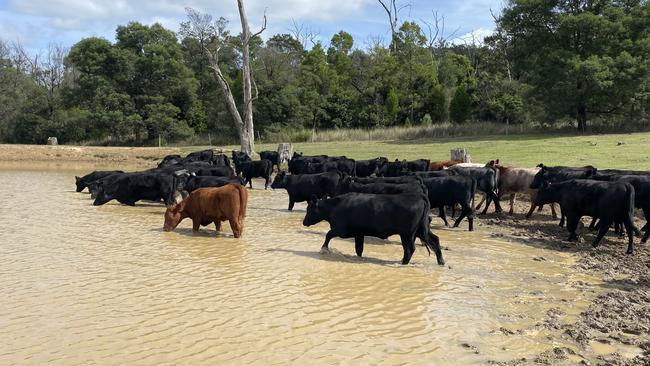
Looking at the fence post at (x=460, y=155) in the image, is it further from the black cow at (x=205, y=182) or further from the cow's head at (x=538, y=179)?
the black cow at (x=205, y=182)

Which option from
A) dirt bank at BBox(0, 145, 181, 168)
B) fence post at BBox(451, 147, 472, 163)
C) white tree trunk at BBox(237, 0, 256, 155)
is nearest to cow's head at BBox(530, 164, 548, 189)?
fence post at BBox(451, 147, 472, 163)

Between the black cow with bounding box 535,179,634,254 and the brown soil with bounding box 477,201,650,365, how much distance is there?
15.0 inches

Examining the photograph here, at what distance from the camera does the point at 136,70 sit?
48156mm

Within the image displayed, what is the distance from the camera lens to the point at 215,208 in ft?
38.6

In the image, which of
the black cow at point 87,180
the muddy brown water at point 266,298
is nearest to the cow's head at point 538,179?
the muddy brown water at point 266,298

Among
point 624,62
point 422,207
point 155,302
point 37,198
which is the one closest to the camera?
point 155,302

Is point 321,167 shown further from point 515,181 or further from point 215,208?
point 215,208

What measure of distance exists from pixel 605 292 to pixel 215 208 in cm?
713

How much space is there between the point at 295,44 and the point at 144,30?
2073 centimetres

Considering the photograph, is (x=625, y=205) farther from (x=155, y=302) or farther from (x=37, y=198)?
(x=37, y=198)

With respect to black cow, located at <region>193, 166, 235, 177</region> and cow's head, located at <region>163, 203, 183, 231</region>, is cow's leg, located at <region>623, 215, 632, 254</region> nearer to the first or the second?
cow's head, located at <region>163, 203, 183, 231</region>

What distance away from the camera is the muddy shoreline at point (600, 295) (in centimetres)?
584

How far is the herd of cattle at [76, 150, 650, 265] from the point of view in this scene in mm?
9672

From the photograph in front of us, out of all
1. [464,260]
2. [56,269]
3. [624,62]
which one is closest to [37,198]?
[56,269]
